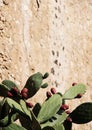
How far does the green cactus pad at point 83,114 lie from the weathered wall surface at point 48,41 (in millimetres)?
931

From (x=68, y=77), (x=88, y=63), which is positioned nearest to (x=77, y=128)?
(x=68, y=77)

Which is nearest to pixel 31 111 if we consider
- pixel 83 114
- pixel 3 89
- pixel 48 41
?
pixel 3 89

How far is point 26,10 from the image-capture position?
315cm

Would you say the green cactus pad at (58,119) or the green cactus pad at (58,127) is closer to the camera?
the green cactus pad at (58,127)

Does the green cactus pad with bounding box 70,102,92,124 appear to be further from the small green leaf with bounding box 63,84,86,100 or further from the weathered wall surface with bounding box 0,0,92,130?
the weathered wall surface with bounding box 0,0,92,130

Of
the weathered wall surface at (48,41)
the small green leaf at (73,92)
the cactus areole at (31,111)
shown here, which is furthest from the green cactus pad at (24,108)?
the weathered wall surface at (48,41)

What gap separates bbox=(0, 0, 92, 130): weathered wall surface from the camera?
2.87 metres

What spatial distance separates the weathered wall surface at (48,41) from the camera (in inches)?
113

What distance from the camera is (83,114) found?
1908 mm

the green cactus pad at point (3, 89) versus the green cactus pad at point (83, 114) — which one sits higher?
the green cactus pad at point (3, 89)

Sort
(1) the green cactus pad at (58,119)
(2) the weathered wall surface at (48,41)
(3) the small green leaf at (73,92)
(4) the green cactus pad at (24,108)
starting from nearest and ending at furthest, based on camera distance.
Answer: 1. (4) the green cactus pad at (24,108)
2. (1) the green cactus pad at (58,119)
3. (3) the small green leaf at (73,92)
4. (2) the weathered wall surface at (48,41)

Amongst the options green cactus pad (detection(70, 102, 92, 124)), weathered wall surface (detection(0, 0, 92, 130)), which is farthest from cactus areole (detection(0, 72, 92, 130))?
weathered wall surface (detection(0, 0, 92, 130))

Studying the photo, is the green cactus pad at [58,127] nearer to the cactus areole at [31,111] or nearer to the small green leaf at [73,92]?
the cactus areole at [31,111]

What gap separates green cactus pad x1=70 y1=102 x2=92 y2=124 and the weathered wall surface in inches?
36.7
